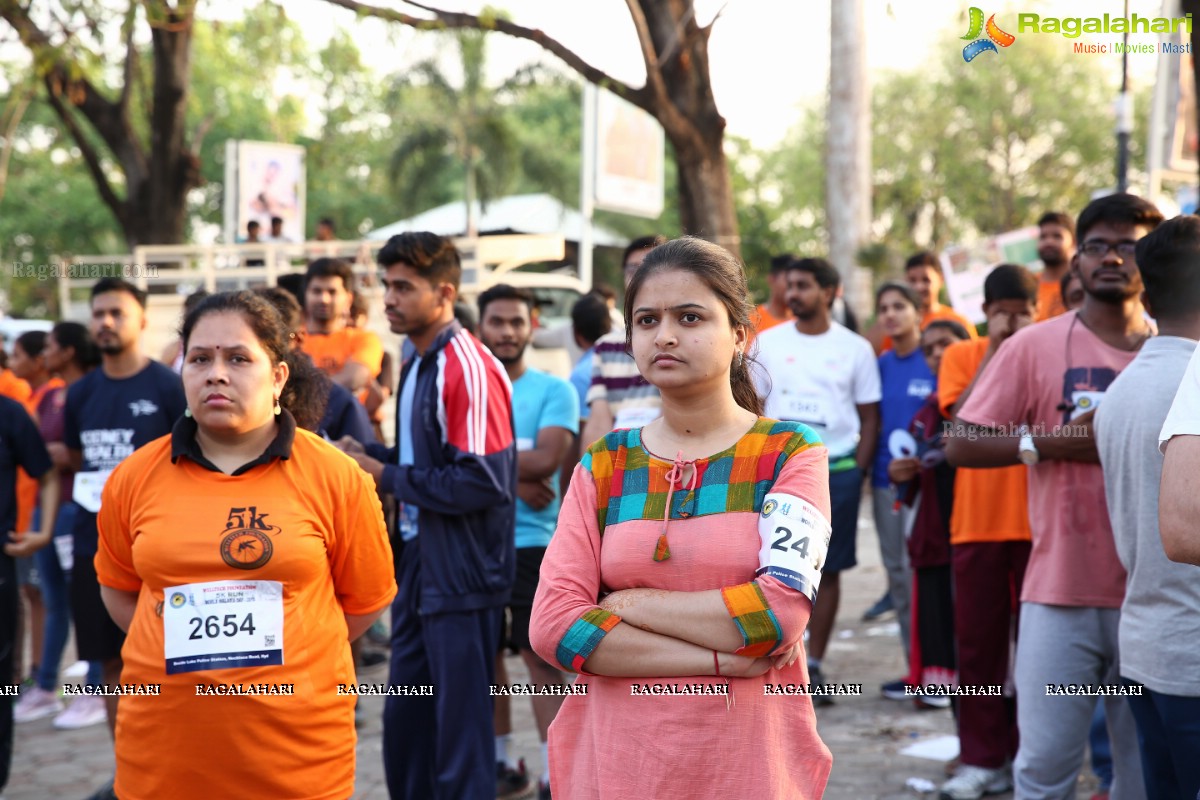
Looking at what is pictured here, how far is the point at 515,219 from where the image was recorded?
3416cm

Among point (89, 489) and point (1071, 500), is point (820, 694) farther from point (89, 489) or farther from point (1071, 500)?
point (89, 489)

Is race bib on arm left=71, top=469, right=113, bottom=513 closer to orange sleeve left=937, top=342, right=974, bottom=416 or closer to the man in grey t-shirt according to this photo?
orange sleeve left=937, top=342, right=974, bottom=416

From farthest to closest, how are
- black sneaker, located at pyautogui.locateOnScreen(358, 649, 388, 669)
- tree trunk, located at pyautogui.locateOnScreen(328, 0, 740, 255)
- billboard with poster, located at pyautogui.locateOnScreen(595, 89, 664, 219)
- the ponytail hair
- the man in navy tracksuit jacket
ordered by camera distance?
billboard with poster, located at pyautogui.locateOnScreen(595, 89, 664, 219) → tree trunk, located at pyautogui.locateOnScreen(328, 0, 740, 255) → black sneaker, located at pyautogui.locateOnScreen(358, 649, 388, 669) → the man in navy tracksuit jacket → the ponytail hair

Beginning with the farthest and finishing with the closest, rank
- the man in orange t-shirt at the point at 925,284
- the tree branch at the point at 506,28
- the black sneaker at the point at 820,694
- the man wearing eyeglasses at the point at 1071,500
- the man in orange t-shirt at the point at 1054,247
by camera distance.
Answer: the man in orange t-shirt at the point at 925,284 < the tree branch at the point at 506,28 < the man in orange t-shirt at the point at 1054,247 < the black sneaker at the point at 820,694 < the man wearing eyeglasses at the point at 1071,500

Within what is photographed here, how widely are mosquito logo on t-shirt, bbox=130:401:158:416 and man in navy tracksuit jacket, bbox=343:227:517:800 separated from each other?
1444 mm

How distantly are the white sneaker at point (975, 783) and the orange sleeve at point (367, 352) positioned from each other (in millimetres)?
3666

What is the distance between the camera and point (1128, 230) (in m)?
4.15

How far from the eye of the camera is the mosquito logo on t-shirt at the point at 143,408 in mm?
5770

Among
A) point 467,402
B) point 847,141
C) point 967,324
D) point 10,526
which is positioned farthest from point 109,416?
point 847,141

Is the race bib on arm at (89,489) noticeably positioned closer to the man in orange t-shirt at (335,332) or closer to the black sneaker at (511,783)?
the man in orange t-shirt at (335,332)

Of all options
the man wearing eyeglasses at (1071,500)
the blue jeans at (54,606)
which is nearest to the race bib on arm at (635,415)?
the man wearing eyeglasses at (1071,500)

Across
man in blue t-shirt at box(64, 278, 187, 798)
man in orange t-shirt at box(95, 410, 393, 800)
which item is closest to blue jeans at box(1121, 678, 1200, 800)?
man in orange t-shirt at box(95, 410, 393, 800)

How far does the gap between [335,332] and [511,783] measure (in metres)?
2.73

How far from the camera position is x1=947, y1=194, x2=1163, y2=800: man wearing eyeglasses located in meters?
4.03
